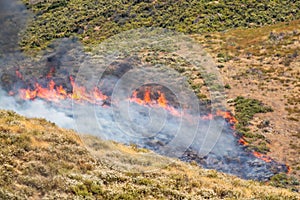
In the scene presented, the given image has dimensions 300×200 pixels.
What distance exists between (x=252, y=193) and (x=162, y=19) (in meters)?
56.0

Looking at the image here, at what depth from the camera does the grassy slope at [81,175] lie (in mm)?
15422

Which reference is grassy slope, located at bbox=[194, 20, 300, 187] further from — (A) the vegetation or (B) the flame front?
(A) the vegetation

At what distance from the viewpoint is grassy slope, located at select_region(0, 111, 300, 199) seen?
15.4 m

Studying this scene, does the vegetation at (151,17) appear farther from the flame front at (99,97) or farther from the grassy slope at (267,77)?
the flame front at (99,97)

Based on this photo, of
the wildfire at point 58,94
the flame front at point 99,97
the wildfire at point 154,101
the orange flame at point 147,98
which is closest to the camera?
the flame front at point 99,97

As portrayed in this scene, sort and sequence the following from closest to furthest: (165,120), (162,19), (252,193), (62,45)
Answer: (252,193)
(165,120)
(62,45)
(162,19)

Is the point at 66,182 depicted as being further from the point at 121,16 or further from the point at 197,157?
the point at 121,16

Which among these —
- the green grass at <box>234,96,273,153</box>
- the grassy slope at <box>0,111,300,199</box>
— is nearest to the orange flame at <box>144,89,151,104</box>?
the green grass at <box>234,96,273,153</box>

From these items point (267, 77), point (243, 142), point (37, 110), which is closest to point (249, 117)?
point (243, 142)

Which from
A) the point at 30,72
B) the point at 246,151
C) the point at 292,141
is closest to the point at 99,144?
the point at 246,151

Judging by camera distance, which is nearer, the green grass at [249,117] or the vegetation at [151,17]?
the green grass at [249,117]

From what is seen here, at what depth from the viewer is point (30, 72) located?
4866cm

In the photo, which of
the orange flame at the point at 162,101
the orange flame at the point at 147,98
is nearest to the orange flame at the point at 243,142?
the orange flame at the point at 162,101

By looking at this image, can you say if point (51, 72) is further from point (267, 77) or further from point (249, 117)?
point (267, 77)
